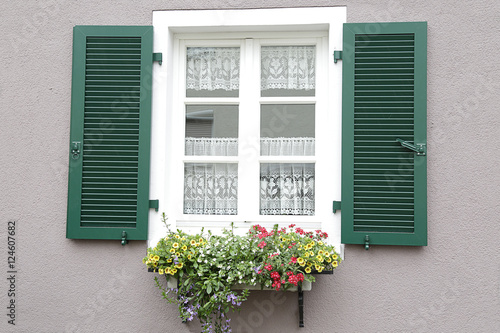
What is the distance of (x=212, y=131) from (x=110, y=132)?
73 cm

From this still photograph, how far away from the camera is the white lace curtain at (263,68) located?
10.7ft

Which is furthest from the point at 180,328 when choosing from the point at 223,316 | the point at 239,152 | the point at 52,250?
the point at 239,152

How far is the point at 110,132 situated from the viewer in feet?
10.2

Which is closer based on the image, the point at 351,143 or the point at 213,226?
the point at 351,143

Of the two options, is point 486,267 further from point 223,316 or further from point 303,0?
point 303,0

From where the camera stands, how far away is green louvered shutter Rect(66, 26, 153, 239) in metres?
3.08

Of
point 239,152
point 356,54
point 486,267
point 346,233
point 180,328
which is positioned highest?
point 356,54

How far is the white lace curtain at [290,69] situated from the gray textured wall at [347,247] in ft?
1.17

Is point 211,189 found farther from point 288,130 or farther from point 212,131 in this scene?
point 288,130

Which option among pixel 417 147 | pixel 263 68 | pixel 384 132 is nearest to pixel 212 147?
pixel 263 68

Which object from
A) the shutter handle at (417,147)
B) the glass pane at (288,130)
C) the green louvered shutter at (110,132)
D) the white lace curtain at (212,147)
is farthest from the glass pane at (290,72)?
the green louvered shutter at (110,132)

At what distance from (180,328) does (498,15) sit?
10.1 ft

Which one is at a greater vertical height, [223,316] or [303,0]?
[303,0]

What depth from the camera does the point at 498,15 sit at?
2984mm
